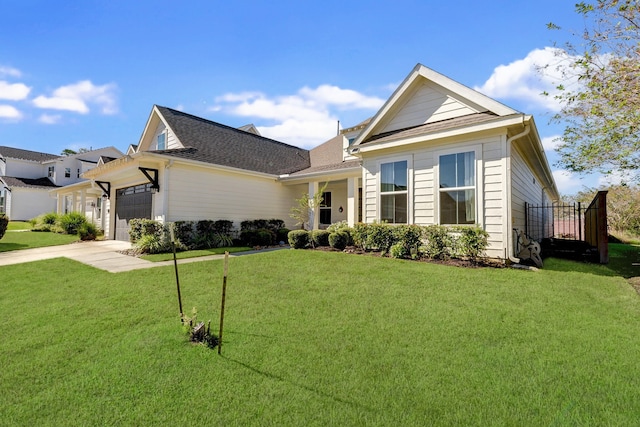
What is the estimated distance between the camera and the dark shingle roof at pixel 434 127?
23.4 ft

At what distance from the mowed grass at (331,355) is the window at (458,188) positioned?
230cm

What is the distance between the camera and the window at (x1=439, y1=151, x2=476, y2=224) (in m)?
7.19

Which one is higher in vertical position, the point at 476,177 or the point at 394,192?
the point at 476,177

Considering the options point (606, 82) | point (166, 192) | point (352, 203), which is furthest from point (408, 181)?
point (166, 192)

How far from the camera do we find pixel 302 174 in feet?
43.8

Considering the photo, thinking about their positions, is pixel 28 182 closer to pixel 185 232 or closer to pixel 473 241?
pixel 185 232

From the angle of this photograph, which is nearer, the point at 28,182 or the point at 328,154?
the point at 328,154

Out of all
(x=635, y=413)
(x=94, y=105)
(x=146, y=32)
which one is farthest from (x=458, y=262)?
(x=94, y=105)

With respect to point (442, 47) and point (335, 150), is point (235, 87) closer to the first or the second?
point (442, 47)

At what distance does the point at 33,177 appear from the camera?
2947 centimetres

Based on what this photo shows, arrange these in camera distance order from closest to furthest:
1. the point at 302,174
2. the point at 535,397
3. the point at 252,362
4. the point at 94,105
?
the point at 535,397
the point at 252,362
the point at 302,174
the point at 94,105

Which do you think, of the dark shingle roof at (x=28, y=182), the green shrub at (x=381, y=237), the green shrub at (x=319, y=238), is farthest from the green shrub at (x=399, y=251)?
the dark shingle roof at (x=28, y=182)

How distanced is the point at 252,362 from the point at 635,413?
3063mm

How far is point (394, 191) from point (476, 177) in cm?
226
